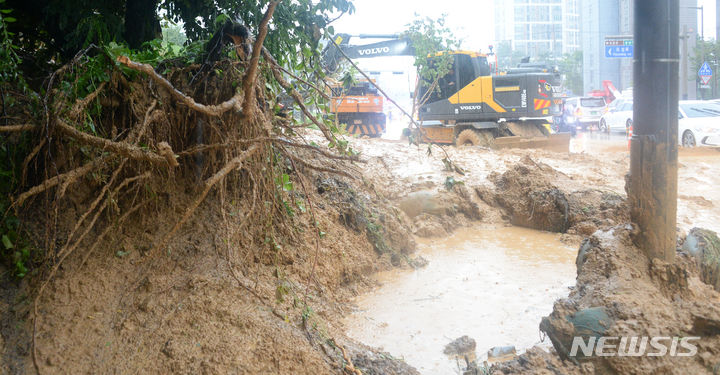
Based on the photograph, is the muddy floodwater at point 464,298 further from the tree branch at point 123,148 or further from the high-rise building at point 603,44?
the high-rise building at point 603,44

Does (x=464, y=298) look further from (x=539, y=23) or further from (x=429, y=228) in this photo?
(x=539, y=23)

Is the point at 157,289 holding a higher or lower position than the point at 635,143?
lower

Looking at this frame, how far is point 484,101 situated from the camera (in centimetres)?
1579

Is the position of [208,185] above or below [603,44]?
below

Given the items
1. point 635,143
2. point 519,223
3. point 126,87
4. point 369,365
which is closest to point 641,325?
point 635,143

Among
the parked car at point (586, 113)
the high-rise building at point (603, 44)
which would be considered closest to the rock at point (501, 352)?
the parked car at point (586, 113)

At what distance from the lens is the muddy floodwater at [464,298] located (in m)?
4.51

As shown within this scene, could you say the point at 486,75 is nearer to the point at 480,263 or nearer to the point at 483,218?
the point at 483,218

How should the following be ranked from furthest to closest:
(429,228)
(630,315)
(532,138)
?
1. (532,138)
2. (429,228)
3. (630,315)

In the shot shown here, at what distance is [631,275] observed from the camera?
361cm

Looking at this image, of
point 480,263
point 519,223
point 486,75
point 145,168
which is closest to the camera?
point 145,168

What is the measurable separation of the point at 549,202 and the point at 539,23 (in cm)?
6435

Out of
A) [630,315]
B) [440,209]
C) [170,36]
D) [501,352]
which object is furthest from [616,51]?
[630,315]

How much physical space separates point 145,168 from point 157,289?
2.50 ft
